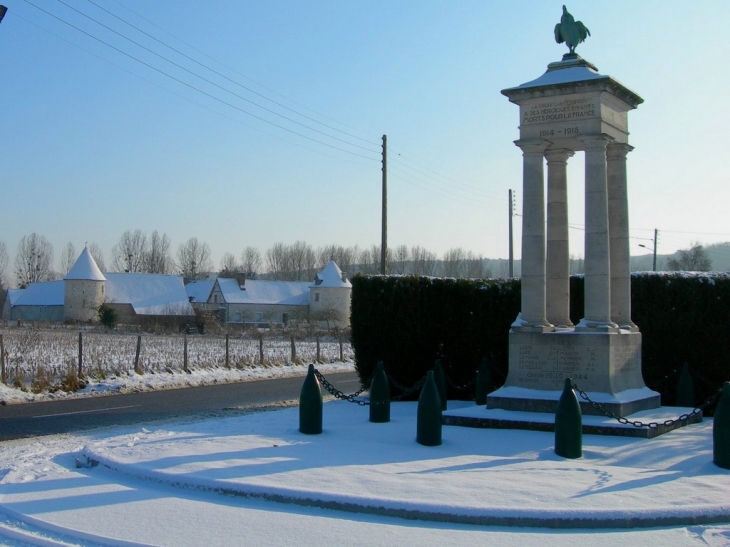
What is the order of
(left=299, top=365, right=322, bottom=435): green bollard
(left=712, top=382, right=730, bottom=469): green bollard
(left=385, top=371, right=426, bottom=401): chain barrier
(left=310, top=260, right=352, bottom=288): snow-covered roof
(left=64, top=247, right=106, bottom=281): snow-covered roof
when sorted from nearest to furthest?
(left=712, top=382, right=730, bottom=469): green bollard
(left=299, top=365, right=322, bottom=435): green bollard
(left=385, top=371, right=426, bottom=401): chain barrier
(left=64, top=247, right=106, bottom=281): snow-covered roof
(left=310, top=260, right=352, bottom=288): snow-covered roof

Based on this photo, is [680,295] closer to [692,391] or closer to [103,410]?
[692,391]

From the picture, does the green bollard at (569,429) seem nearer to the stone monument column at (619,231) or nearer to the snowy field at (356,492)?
the snowy field at (356,492)

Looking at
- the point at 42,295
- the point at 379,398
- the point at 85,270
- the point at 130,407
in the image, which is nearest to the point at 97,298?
the point at 85,270

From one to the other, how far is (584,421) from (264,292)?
7849 cm

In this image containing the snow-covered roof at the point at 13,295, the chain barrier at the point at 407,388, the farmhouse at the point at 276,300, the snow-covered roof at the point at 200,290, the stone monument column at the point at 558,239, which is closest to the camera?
the chain barrier at the point at 407,388

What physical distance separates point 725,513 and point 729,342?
9286 millimetres

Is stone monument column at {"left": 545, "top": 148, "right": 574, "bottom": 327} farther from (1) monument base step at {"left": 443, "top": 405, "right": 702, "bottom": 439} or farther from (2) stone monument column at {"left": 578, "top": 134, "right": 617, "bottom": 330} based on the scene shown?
(1) monument base step at {"left": 443, "top": 405, "right": 702, "bottom": 439}

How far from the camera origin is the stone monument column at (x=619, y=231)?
47.2ft

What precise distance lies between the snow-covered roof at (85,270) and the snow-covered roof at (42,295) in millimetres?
9216

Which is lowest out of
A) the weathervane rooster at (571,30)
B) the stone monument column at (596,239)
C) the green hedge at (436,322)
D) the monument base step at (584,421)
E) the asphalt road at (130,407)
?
the asphalt road at (130,407)

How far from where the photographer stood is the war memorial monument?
42.7ft

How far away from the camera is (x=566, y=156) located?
1480 centimetres

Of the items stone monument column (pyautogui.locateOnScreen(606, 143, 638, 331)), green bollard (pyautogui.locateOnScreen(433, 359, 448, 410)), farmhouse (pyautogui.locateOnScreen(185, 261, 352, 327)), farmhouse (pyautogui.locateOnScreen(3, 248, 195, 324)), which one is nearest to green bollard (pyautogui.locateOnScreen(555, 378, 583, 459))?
green bollard (pyautogui.locateOnScreen(433, 359, 448, 410))

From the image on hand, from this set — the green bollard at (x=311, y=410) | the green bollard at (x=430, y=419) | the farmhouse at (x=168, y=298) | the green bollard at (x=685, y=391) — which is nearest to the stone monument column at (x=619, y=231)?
the green bollard at (x=685, y=391)
